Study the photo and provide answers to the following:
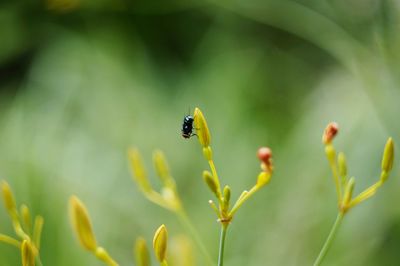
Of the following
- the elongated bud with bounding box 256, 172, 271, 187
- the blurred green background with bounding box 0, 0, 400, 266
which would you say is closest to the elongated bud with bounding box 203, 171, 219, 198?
the elongated bud with bounding box 256, 172, 271, 187

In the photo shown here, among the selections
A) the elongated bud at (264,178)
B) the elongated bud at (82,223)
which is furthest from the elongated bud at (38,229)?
the elongated bud at (264,178)

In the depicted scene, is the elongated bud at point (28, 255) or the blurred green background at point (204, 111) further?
the blurred green background at point (204, 111)

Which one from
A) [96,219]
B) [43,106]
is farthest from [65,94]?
[96,219]

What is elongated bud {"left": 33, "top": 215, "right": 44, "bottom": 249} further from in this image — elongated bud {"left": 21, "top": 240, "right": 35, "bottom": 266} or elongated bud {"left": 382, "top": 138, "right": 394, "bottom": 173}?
elongated bud {"left": 382, "top": 138, "right": 394, "bottom": 173}

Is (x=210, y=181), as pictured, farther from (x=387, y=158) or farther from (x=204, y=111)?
(x=204, y=111)

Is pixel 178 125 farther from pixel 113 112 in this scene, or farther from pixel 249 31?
pixel 249 31

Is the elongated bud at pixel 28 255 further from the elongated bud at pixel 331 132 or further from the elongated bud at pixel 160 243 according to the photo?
the elongated bud at pixel 331 132
